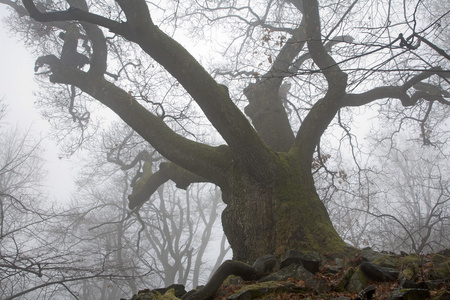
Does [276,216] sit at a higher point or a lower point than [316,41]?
lower

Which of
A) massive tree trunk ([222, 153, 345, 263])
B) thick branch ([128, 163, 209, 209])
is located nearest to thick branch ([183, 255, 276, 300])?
massive tree trunk ([222, 153, 345, 263])

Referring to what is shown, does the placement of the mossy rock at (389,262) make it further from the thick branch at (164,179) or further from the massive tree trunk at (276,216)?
the thick branch at (164,179)

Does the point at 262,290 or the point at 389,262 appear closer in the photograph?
the point at 262,290

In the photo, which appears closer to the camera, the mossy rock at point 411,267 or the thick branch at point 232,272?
the mossy rock at point 411,267

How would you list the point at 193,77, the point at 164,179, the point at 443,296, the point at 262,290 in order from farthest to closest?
the point at 164,179 → the point at 193,77 → the point at 262,290 → the point at 443,296

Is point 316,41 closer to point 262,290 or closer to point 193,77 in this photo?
point 193,77

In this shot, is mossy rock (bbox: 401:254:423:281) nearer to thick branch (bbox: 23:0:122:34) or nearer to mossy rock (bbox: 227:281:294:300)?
mossy rock (bbox: 227:281:294:300)

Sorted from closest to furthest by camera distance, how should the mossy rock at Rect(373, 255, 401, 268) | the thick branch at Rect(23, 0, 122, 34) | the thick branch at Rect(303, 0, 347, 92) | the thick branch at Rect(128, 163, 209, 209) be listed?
the mossy rock at Rect(373, 255, 401, 268) → the thick branch at Rect(23, 0, 122, 34) → the thick branch at Rect(303, 0, 347, 92) → the thick branch at Rect(128, 163, 209, 209)

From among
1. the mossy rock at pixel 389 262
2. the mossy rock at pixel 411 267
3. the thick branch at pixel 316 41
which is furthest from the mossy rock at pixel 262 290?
the thick branch at pixel 316 41

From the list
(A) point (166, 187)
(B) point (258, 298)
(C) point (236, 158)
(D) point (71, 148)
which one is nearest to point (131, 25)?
(C) point (236, 158)

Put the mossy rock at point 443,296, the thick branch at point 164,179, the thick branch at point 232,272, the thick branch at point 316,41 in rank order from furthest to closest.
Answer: the thick branch at point 164,179 < the thick branch at point 316,41 < the thick branch at point 232,272 < the mossy rock at point 443,296

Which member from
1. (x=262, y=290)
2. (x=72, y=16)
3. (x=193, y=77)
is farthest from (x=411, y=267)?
(x=72, y=16)

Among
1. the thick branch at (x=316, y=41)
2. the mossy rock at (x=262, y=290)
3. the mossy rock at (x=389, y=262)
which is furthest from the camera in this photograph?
the thick branch at (x=316, y=41)

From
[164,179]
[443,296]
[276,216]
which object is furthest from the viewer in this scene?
[164,179]
